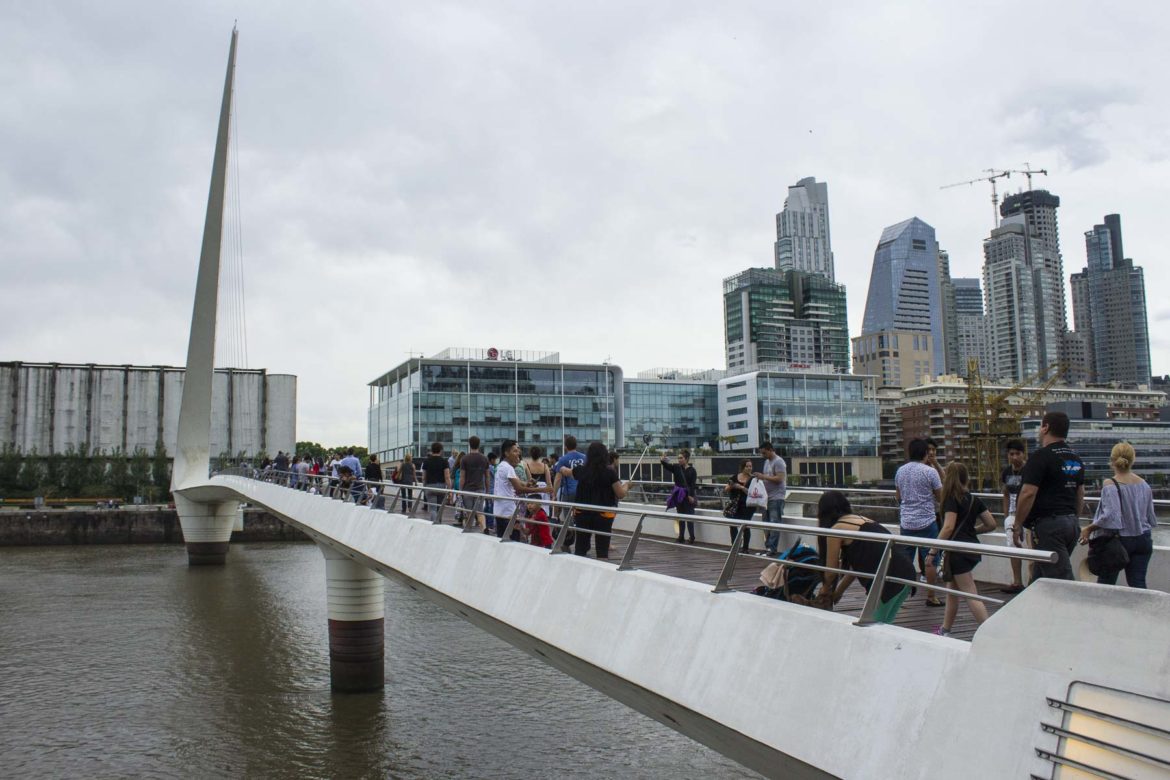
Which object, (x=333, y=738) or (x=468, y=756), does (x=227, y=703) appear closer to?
(x=333, y=738)

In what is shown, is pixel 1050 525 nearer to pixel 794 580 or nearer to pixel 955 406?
pixel 794 580

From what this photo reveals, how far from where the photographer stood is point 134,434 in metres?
88.4

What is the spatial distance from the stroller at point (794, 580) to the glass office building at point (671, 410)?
99539 millimetres

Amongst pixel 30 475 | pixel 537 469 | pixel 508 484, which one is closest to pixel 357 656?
pixel 537 469

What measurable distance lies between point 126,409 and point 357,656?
79.3m

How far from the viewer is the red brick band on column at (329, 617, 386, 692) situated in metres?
19.5

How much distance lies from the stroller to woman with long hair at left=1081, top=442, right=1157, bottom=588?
1.69 metres

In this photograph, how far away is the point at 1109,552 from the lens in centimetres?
562

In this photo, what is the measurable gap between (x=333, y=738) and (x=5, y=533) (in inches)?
2100

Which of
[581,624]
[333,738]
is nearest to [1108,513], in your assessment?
[581,624]

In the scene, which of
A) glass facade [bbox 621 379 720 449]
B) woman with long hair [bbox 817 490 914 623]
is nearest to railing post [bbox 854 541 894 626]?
woman with long hair [bbox 817 490 914 623]

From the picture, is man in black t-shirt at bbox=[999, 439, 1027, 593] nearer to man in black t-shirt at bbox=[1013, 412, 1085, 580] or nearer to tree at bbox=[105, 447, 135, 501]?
man in black t-shirt at bbox=[1013, 412, 1085, 580]

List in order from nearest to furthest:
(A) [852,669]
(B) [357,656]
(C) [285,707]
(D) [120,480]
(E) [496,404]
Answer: (A) [852,669]
(C) [285,707]
(B) [357,656]
(D) [120,480]
(E) [496,404]

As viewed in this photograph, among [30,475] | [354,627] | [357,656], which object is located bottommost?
[357,656]
